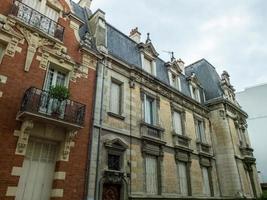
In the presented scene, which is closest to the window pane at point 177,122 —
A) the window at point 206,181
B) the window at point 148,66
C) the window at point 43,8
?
the window at point 148,66

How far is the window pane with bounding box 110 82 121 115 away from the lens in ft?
35.4

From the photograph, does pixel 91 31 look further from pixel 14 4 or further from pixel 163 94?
pixel 163 94

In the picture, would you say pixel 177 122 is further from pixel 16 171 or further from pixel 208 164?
pixel 16 171

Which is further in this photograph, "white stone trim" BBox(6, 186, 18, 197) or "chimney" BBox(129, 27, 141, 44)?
"chimney" BBox(129, 27, 141, 44)

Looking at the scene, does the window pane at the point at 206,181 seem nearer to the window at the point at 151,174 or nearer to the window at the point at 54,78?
the window at the point at 151,174

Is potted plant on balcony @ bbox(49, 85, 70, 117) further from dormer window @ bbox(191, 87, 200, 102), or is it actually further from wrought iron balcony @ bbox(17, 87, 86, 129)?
dormer window @ bbox(191, 87, 200, 102)

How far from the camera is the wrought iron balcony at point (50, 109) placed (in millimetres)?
7109

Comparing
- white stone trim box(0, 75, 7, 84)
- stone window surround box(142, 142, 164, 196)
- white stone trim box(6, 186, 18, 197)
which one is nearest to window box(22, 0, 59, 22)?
white stone trim box(0, 75, 7, 84)

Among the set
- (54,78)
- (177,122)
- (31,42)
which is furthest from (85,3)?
(177,122)

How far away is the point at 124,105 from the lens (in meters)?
11.0

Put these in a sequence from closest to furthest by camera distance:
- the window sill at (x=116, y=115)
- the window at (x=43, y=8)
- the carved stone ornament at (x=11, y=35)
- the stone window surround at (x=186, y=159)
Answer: the carved stone ornament at (x=11, y=35) < the window at (x=43, y=8) < the window sill at (x=116, y=115) < the stone window surround at (x=186, y=159)

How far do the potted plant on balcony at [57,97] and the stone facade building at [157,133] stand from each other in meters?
2.00

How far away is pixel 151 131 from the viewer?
11852 millimetres

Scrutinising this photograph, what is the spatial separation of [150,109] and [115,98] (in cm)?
258
